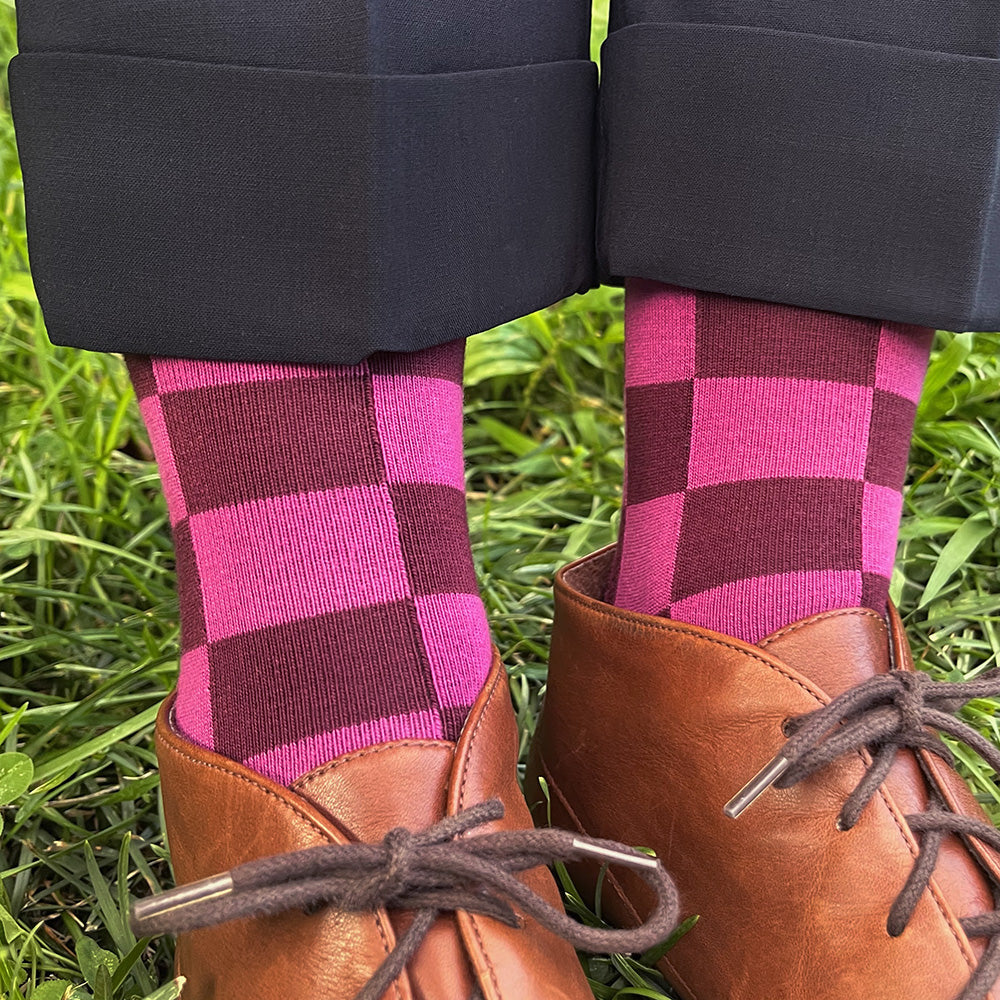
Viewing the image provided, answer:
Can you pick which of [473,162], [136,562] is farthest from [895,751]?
[136,562]

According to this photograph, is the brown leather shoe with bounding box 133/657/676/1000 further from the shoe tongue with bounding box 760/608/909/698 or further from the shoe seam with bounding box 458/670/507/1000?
the shoe tongue with bounding box 760/608/909/698

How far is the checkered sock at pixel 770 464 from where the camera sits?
0.67 meters

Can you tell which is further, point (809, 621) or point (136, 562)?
point (136, 562)

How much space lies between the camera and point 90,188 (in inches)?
22.5

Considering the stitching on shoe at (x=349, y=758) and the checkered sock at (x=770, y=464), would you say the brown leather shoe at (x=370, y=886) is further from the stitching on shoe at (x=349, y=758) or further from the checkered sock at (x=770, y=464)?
the checkered sock at (x=770, y=464)

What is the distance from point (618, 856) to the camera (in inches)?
20.7

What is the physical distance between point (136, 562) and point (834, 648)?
0.64 metres

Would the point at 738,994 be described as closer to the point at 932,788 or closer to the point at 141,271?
the point at 932,788

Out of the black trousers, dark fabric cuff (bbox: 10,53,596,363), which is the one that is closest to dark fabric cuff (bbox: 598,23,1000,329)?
the black trousers

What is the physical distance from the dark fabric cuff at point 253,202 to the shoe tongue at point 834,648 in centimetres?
27

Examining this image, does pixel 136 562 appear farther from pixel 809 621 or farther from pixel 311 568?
pixel 809 621

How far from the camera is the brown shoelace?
56 cm

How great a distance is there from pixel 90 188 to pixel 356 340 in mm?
159

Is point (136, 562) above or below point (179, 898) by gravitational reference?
below
